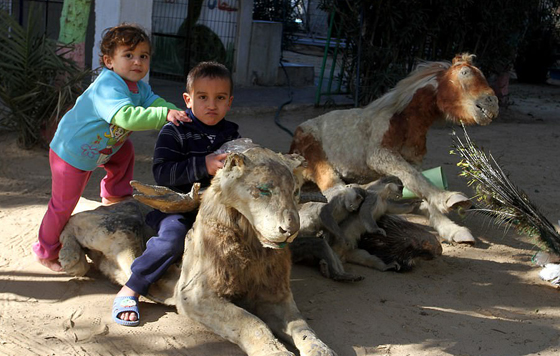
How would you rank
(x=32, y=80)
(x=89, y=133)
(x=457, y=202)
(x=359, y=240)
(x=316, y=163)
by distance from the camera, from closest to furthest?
(x=89, y=133)
(x=359, y=240)
(x=457, y=202)
(x=316, y=163)
(x=32, y=80)

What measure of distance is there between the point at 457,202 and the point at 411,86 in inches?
45.2

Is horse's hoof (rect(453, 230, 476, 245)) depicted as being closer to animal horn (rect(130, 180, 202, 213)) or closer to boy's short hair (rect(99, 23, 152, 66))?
animal horn (rect(130, 180, 202, 213))

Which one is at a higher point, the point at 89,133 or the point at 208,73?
the point at 208,73

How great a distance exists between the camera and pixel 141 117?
139 inches

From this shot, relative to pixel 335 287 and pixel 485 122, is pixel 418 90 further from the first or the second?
pixel 335 287

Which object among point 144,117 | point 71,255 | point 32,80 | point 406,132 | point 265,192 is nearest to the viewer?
point 265,192

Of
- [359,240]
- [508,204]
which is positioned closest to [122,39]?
[359,240]

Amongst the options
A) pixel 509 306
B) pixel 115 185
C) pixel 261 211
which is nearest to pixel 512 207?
pixel 509 306

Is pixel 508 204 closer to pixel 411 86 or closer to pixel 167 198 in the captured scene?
pixel 411 86

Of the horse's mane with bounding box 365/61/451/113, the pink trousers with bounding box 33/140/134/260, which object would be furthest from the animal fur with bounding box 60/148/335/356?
the horse's mane with bounding box 365/61/451/113

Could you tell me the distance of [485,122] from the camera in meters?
5.00

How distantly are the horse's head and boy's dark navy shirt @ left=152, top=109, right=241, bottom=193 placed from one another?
7.15 feet

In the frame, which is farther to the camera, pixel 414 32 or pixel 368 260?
pixel 414 32

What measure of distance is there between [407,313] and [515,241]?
209 cm
